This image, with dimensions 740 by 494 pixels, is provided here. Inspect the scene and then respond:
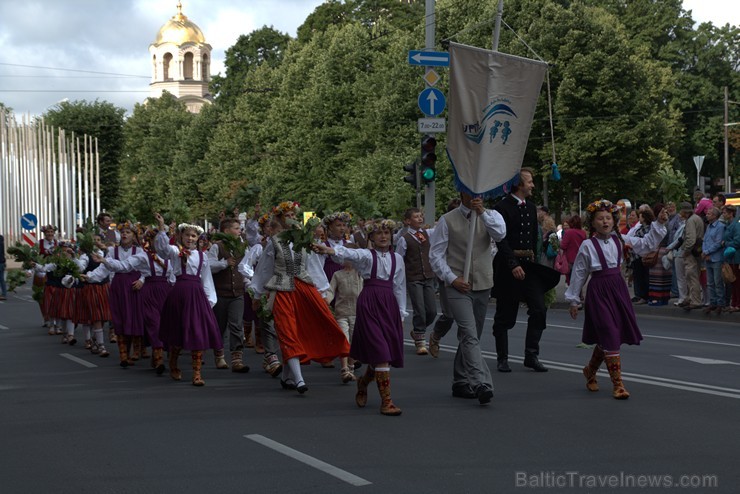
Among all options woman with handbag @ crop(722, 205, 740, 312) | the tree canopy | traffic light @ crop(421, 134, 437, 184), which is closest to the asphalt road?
woman with handbag @ crop(722, 205, 740, 312)

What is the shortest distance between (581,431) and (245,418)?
2868 mm

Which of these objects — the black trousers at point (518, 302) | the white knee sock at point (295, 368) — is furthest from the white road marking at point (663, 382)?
the white knee sock at point (295, 368)

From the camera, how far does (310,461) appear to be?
752cm

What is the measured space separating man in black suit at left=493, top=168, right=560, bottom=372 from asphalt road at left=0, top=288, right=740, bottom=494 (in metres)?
0.41

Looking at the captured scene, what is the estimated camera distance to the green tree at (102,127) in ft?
290

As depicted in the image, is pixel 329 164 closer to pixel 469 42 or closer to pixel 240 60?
pixel 469 42

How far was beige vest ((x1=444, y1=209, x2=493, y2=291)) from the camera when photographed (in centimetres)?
1023

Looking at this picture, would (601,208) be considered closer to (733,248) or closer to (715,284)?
(733,248)

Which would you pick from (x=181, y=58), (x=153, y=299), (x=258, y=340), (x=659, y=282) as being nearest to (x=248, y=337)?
(x=258, y=340)

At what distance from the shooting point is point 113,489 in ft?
22.5

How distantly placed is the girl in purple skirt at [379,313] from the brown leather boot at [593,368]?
190 cm

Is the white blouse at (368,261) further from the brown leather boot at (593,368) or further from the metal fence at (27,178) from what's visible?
the metal fence at (27,178)

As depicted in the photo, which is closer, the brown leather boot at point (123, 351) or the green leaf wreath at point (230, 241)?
the green leaf wreath at point (230, 241)

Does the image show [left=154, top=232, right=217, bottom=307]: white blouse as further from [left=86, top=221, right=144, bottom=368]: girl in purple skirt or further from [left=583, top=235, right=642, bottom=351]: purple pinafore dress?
[left=583, top=235, right=642, bottom=351]: purple pinafore dress
